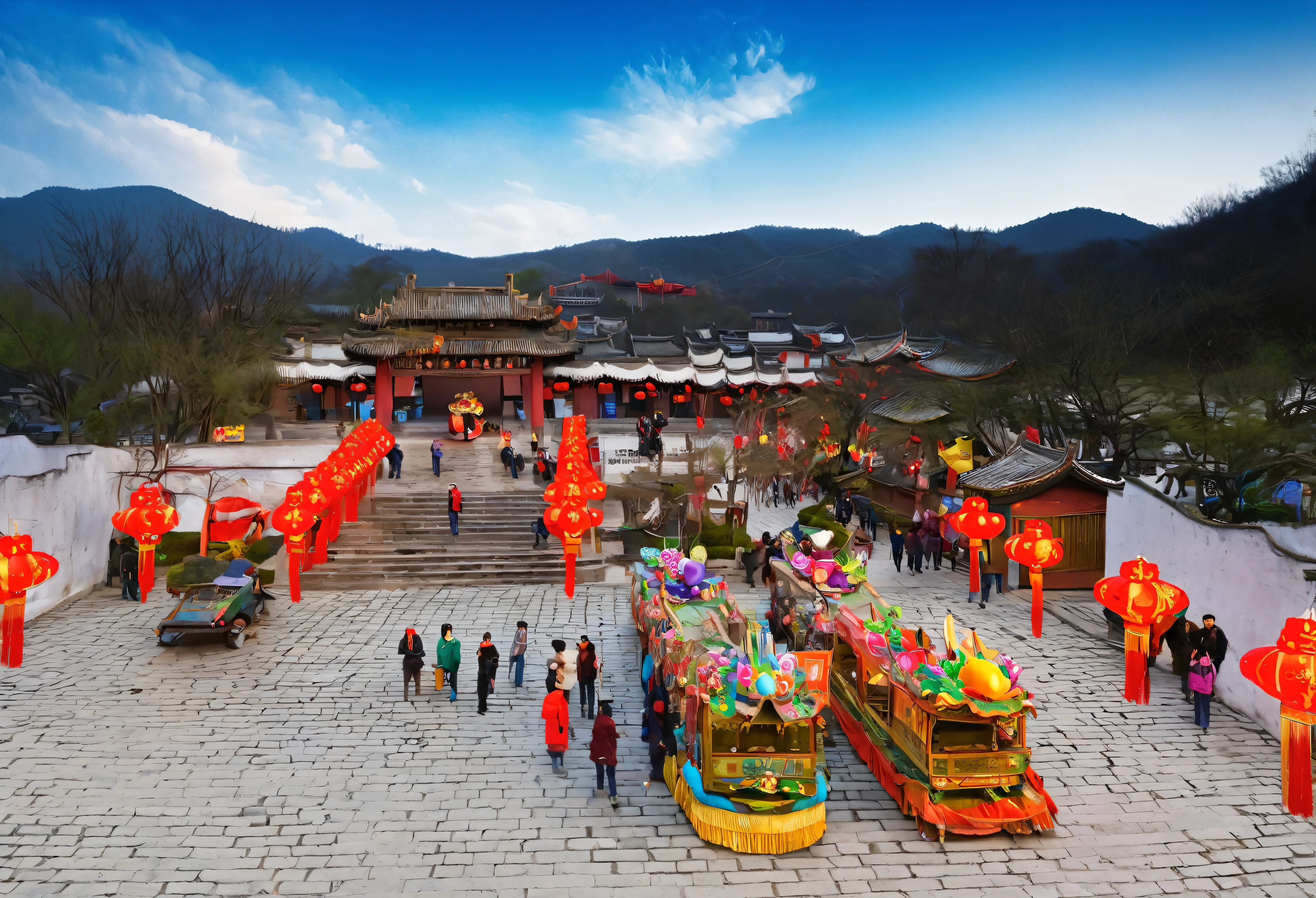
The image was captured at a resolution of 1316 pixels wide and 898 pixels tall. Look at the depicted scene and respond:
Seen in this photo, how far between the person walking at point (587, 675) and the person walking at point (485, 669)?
1.05m

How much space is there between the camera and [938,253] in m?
69.2

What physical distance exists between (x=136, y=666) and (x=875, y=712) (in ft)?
34.1

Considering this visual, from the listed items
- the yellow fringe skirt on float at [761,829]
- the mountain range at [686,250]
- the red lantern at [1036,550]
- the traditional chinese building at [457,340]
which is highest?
the mountain range at [686,250]

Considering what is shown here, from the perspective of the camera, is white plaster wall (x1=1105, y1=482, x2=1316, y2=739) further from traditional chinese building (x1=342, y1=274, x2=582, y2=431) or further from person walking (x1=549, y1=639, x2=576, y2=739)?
traditional chinese building (x1=342, y1=274, x2=582, y2=431)

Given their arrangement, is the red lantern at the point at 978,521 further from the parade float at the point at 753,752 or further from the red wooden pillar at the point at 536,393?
the red wooden pillar at the point at 536,393

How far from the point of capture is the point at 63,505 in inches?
591

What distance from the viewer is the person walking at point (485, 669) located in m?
9.90

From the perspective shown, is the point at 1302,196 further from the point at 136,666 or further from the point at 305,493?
the point at 136,666

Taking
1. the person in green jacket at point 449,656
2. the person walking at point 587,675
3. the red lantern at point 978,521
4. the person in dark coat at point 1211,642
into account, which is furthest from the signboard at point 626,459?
the person in dark coat at point 1211,642

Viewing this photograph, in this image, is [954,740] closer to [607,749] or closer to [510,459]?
[607,749]

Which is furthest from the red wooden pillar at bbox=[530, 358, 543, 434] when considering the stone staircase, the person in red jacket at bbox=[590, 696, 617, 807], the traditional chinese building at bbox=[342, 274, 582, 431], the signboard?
the person in red jacket at bbox=[590, 696, 617, 807]

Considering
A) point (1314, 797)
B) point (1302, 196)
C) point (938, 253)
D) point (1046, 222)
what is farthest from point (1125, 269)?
point (1046, 222)

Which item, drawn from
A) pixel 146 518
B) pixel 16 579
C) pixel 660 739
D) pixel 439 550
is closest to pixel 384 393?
pixel 439 550

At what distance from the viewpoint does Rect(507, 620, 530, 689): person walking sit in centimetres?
1058
